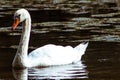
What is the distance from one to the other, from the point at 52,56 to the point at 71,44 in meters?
2.62

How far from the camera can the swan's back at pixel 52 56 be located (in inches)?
637

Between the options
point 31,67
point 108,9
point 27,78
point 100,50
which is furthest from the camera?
point 108,9

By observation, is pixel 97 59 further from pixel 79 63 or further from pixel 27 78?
pixel 27 78

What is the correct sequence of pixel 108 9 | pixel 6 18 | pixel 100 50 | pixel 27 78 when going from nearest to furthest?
1. pixel 27 78
2. pixel 100 50
3. pixel 6 18
4. pixel 108 9

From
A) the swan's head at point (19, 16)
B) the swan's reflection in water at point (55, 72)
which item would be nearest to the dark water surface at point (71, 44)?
the swan's reflection in water at point (55, 72)

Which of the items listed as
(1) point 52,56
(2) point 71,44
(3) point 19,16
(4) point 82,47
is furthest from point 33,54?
(2) point 71,44

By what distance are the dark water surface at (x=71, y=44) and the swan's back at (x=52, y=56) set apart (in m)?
0.23

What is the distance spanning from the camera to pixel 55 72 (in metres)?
15.2

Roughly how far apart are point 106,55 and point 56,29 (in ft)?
17.0

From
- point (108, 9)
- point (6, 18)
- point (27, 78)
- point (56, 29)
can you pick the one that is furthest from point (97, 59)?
point (108, 9)

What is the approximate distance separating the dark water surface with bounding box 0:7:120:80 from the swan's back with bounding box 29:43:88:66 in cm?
23

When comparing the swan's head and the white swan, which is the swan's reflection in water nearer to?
the white swan

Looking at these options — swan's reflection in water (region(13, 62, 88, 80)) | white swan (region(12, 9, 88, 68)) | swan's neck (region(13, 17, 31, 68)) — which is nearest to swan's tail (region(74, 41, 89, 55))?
white swan (region(12, 9, 88, 68))

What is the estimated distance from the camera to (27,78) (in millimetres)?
Result: 14320
